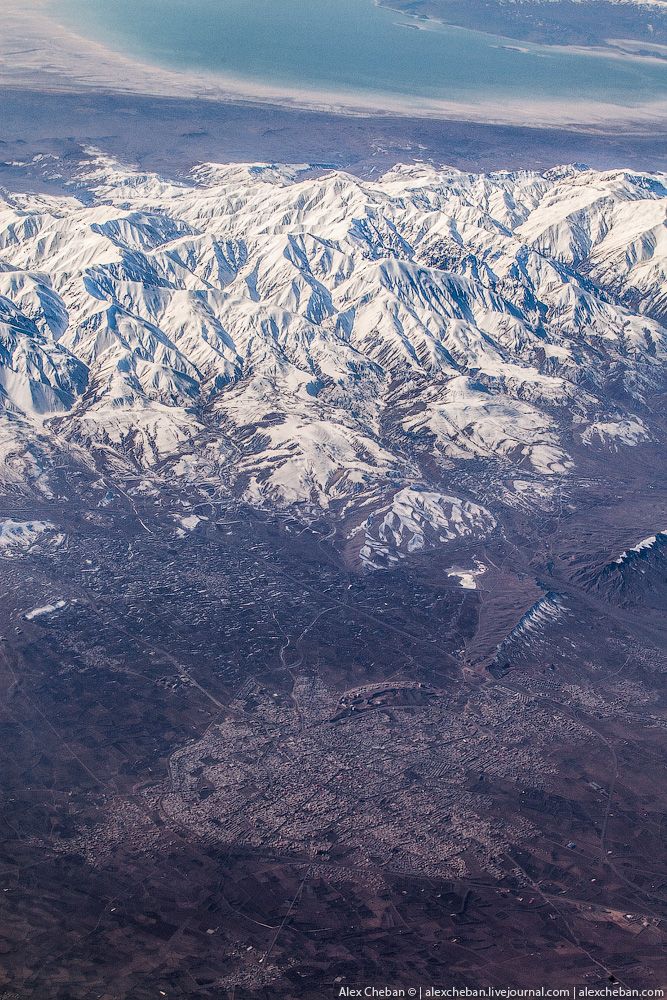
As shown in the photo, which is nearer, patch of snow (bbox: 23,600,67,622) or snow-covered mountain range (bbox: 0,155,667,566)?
patch of snow (bbox: 23,600,67,622)

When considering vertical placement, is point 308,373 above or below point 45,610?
above

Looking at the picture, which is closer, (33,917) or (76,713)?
(33,917)

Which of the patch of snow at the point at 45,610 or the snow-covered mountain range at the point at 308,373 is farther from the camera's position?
the snow-covered mountain range at the point at 308,373

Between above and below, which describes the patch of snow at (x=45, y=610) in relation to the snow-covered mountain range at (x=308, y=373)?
below

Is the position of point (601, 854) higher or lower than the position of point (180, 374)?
lower

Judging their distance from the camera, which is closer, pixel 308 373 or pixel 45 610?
Answer: pixel 45 610

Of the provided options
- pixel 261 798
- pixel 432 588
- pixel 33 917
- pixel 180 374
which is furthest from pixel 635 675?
pixel 180 374

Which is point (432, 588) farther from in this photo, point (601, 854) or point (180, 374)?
point (180, 374)

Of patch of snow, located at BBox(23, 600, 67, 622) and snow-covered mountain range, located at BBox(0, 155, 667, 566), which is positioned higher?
snow-covered mountain range, located at BBox(0, 155, 667, 566)
